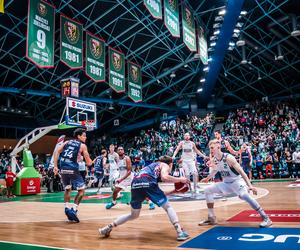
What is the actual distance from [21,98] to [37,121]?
282 cm

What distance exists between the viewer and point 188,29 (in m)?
14.5

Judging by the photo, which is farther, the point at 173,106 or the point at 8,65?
the point at 173,106

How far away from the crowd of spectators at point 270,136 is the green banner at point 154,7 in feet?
36.8

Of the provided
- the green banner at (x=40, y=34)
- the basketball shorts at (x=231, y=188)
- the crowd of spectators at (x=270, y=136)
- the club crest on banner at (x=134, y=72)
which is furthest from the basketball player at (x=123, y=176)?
the crowd of spectators at (x=270, y=136)

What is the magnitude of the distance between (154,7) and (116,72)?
5.01 metres

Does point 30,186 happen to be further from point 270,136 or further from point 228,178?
point 270,136

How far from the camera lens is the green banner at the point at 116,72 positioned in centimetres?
1595

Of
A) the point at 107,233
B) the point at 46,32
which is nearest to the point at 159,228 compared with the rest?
the point at 107,233

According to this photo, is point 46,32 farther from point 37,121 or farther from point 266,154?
point 37,121

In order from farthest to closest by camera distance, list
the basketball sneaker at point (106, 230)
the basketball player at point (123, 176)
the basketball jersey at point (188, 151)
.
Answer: the basketball jersey at point (188, 151)
the basketball player at point (123, 176)
the basketball sneaker at point (106, 230)

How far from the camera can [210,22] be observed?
2328cm

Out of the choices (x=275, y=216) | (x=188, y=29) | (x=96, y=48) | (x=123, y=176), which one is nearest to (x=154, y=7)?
(x=188, y=29)

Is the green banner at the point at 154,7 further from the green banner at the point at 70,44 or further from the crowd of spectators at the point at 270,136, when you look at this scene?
the crowd of spectators at the point at 270,136

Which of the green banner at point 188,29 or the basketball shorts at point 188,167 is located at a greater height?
the green banner at point 188,29
